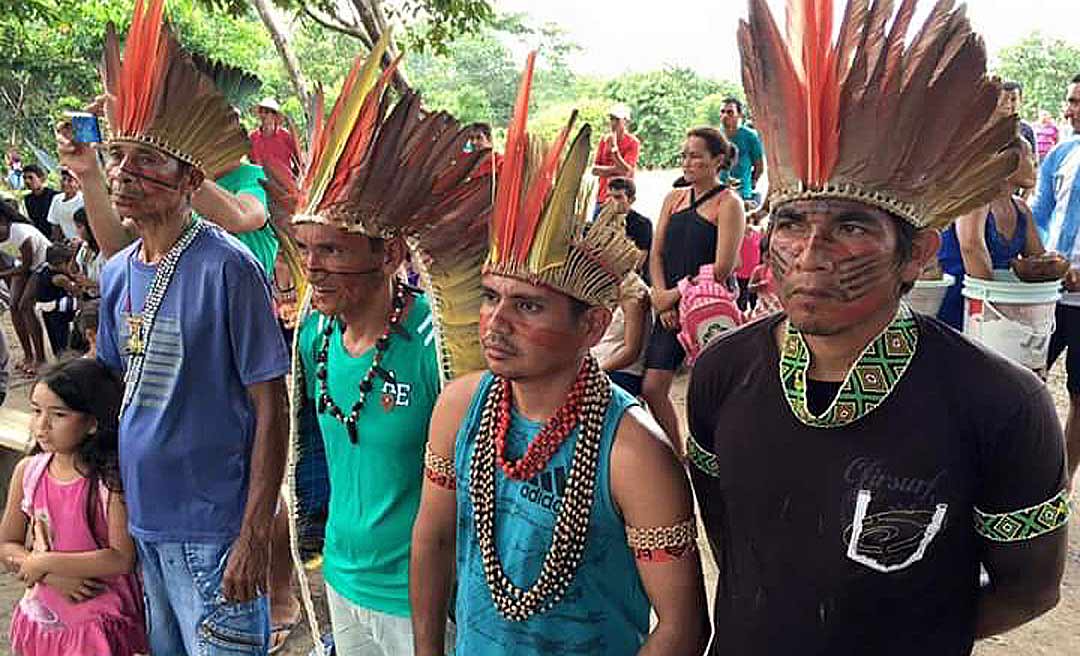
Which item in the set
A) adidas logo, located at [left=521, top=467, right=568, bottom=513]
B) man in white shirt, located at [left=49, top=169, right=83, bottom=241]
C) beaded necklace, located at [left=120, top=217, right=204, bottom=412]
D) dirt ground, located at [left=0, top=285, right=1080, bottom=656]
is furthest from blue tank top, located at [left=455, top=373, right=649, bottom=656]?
man in white shirt, located at [left=49, top=169, right=83, bottom=241]

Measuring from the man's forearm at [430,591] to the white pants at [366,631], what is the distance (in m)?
0.17

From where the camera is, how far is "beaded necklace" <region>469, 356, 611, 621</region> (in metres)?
1.83

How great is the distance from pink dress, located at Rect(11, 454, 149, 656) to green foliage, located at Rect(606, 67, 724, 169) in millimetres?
18171

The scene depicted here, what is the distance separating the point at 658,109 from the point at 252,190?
19.1m

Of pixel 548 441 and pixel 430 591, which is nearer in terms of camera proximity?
pixel 548 441

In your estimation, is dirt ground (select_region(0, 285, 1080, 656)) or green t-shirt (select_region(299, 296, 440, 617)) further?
dirt ground (select_region(0, 285, 1080, 656))

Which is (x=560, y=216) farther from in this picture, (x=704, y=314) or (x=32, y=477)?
(x=704, y=314)

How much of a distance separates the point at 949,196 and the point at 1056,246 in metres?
3.74

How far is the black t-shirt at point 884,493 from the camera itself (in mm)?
1560

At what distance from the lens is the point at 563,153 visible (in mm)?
1936

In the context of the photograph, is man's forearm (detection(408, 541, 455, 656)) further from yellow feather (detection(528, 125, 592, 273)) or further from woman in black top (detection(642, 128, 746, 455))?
woman in black top (detection(642, 128, 746, 455))

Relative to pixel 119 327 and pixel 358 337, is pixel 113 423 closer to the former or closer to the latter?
pixel 119 327

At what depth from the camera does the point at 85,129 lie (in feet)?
9.98

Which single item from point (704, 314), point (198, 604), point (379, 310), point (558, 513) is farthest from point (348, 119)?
point (704, 314)
